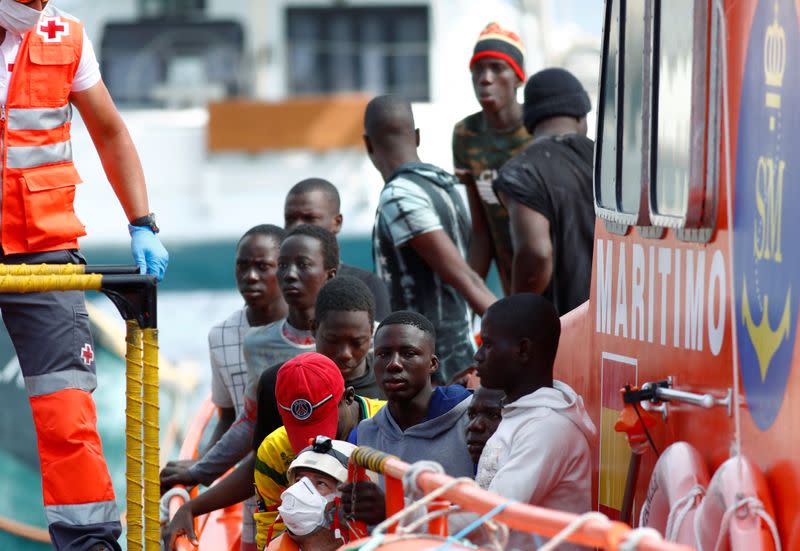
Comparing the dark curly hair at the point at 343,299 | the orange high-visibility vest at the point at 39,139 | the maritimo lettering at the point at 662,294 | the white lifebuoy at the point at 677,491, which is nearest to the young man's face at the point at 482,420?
the maritimo lettering at the point at 662,294

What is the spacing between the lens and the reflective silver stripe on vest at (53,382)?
4086 millimetres

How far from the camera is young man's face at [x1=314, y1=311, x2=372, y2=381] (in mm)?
4684

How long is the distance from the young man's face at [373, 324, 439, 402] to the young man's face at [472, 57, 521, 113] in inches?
107

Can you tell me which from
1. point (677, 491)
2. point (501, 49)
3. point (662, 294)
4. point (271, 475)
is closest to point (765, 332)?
point (677, 491)

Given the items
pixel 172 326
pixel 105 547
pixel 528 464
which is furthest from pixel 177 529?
pixel 172 326

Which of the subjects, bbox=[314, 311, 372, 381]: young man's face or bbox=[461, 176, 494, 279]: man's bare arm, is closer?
bbox=[314, 311, 372, 381]: young man's face

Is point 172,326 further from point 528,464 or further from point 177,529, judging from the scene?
point 528,464

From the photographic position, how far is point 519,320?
3779 mm

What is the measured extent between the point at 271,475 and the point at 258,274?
159 centimetres

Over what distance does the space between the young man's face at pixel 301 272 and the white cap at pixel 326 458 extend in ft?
4.86

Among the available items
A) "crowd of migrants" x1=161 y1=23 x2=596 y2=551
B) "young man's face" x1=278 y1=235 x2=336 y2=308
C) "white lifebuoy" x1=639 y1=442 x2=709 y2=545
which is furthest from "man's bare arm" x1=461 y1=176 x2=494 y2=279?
"white lifebuoy" x1=639 y1=442 x2=709 y2=545

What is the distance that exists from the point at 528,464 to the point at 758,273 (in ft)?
3.03

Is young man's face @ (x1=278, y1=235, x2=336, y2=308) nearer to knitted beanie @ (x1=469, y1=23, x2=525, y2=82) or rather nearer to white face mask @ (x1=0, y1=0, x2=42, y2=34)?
white face mask @ (x1=0, y1=0, x2=42, y2=34)

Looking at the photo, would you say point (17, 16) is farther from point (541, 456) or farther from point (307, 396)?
point (541, 456)
